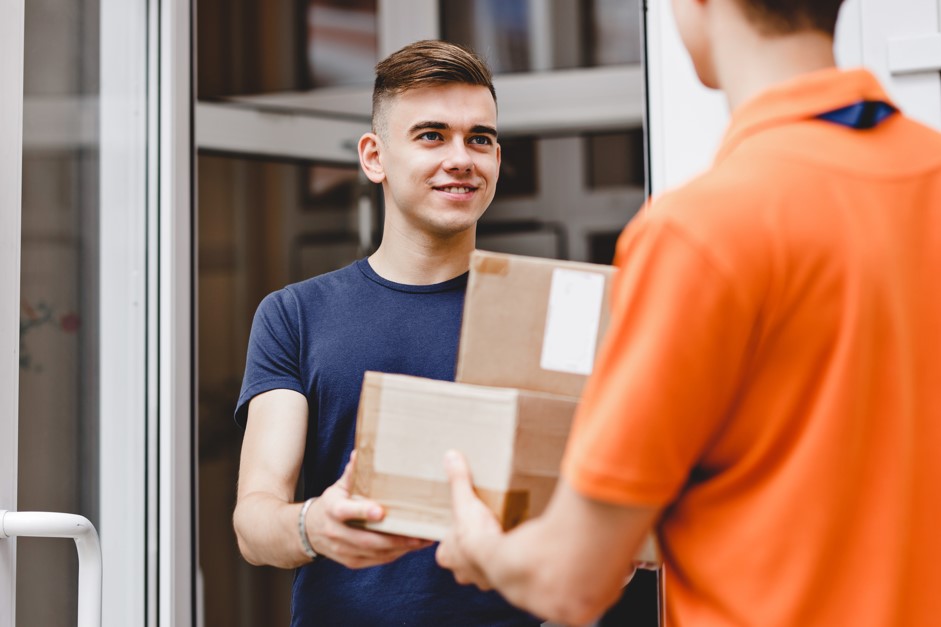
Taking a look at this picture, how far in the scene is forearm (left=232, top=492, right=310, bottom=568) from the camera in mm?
1063

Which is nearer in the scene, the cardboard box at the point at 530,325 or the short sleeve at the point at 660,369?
the short sleeve at the point at 660,369

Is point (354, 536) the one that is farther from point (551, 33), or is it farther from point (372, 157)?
point (551, 33)

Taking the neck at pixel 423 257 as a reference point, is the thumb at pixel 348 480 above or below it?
below

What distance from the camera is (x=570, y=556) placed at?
2.14 ft

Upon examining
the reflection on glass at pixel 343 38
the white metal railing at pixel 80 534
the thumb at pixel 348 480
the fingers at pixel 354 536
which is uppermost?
the reflection on glass at pixel 343 38

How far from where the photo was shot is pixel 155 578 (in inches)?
63.4

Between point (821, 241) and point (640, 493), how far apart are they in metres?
0.21

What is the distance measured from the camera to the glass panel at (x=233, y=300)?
8.82 feet

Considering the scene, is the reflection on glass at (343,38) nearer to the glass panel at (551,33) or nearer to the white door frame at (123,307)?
the glass panel at (551,33)

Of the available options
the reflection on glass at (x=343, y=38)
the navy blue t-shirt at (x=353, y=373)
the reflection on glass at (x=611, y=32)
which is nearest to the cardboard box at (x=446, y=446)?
the navy blue t-shirt at (x=353, y=373)

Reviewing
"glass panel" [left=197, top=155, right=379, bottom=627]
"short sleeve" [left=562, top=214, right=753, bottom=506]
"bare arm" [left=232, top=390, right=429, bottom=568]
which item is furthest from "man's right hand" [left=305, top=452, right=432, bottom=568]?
"glass panel" [left=197, top=155, right=379, bottom=627]

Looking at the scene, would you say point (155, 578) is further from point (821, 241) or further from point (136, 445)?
point (821, 241)

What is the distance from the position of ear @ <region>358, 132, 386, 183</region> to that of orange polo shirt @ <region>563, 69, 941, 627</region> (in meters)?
0.79

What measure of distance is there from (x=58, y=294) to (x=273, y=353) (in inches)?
16.9
